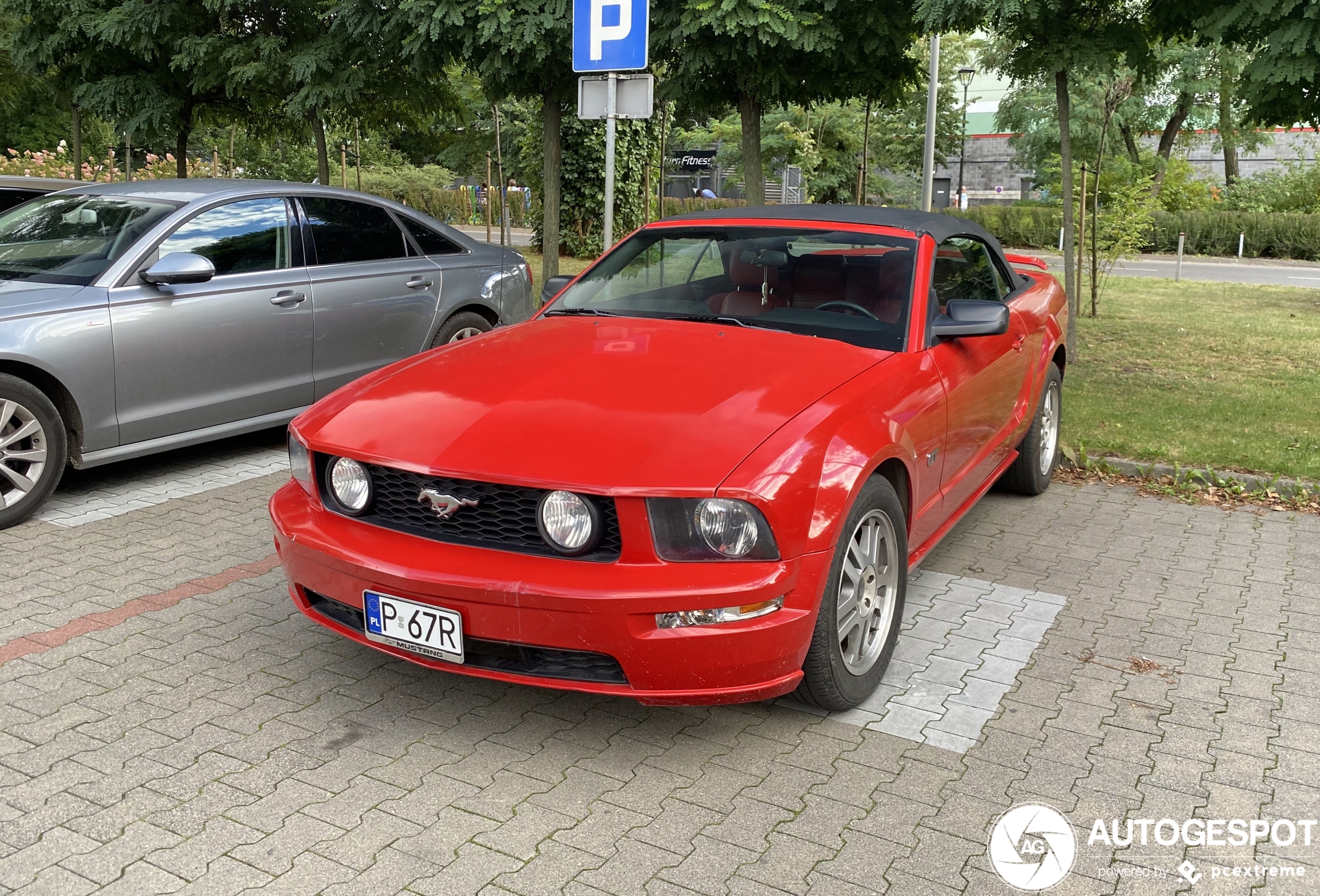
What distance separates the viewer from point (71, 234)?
639 cm

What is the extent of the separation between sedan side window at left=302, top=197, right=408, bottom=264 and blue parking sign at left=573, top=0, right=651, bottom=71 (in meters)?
1.83

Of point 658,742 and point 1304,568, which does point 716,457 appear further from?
point 1304,568

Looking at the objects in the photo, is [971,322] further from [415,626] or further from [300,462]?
[300,462]

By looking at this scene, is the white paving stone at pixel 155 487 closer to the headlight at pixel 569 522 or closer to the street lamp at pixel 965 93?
the headlight at pixel 569 522

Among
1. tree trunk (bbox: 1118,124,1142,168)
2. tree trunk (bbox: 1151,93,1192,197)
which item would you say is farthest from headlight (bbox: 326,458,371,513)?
tree trunk (bbox: 1118,124,1142,168)

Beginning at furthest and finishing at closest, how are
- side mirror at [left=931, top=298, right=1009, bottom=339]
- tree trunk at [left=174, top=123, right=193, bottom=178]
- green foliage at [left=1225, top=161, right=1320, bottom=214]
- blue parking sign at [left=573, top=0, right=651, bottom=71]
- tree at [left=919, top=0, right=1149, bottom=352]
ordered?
green foliage at [left=1225, top=161, right=1320, bottom=214]
tree trunk at [left=174, top=123, right=193, bottom=178]
tree at [left=919, top=0, right=1149, bottom=352]
blue parking sign at [left=573, top=0, right=651, bottom=71]
side mirror at [left=931, top=298, right=1009, bottom=339]

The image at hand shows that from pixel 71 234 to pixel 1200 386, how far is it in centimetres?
869

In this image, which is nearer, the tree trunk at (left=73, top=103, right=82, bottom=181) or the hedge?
the tree trunk at (left=73, top=103, right=82, bottom=181)

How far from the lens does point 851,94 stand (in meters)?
11.1

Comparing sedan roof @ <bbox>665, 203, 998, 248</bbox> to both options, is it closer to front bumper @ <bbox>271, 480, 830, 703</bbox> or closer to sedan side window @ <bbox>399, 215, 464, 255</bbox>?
front bumper @ <bbox>271, 480, 830, 703</bbox>

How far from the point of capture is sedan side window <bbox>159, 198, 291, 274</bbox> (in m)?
6.39

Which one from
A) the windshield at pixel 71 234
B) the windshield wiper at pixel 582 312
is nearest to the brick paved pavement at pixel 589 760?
the windshield wiper at pixel 582 312

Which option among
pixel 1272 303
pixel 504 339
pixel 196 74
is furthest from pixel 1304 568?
pixel 1272 303

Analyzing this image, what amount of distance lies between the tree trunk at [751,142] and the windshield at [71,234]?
607 centimetres
